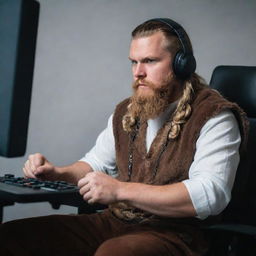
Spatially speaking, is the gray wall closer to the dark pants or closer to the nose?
the nose

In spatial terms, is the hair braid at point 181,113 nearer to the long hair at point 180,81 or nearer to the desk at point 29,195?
the long hair at point 180,81

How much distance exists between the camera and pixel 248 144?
153 centimetres

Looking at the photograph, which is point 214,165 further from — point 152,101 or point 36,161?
point 36,161

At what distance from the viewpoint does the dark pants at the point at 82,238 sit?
1.18 meters

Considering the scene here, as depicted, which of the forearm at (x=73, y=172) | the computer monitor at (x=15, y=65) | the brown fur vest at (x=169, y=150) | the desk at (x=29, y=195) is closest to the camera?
the computer monitor at (x=15, y=65)

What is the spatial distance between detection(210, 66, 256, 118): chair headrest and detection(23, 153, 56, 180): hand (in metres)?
0.58

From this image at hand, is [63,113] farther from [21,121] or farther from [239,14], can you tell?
[21,121]

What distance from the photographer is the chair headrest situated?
5.03 ft

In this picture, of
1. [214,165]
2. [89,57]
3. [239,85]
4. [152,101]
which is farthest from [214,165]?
[89,57]

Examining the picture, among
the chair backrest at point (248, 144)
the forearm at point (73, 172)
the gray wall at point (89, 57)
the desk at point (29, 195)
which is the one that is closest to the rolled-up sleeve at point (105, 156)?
the forearm at point (73, 172)

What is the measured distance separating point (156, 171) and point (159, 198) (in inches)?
8.3

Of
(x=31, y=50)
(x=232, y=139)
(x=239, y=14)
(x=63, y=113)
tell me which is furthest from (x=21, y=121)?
(x=63, y=113)

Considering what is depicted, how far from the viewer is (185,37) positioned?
1.44 m

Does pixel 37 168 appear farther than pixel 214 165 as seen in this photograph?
Yes
